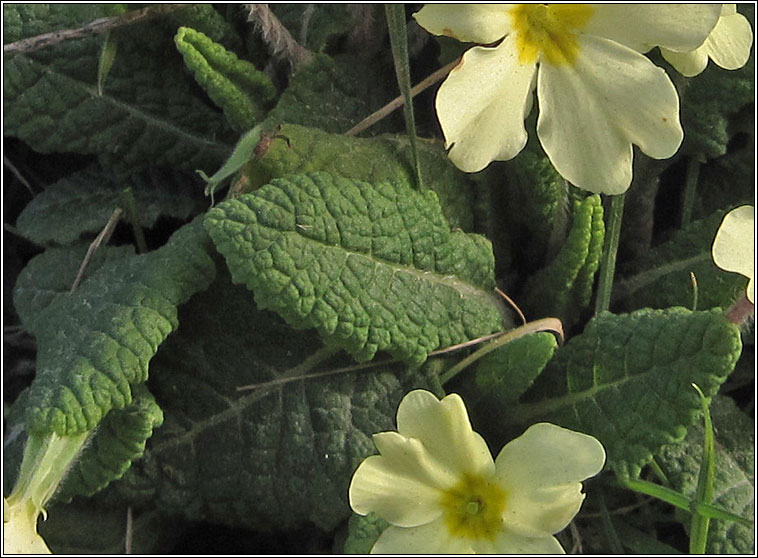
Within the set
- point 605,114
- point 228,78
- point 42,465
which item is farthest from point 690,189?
point 42,465

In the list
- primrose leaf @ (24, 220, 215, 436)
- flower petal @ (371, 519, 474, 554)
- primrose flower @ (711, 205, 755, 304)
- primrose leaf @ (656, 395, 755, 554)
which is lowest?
primrose leaf @ (656, 395, 755, 554)

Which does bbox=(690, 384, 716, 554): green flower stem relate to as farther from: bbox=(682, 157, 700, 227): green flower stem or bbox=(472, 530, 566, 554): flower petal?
bbox=(682, 157, 700, 227): green flower stem

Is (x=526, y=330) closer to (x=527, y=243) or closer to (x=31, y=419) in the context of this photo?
(x=527, y=243)

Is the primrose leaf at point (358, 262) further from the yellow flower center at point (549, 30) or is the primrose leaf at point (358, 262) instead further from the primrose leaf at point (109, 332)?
the yellow flower center at point (549, 30)

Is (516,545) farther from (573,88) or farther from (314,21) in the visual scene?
(314,21)

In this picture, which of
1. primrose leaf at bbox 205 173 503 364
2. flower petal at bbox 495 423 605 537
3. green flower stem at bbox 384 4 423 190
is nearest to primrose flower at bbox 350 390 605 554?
flower petal at bbox 495 423 605 537

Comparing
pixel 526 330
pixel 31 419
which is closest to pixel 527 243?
pixel 526 330

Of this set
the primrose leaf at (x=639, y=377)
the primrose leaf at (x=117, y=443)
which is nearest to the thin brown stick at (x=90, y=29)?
the primrose leaf at (x=117, y=443)
